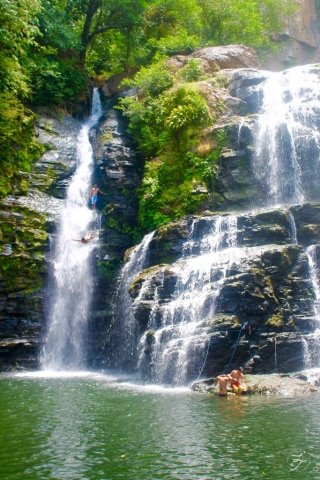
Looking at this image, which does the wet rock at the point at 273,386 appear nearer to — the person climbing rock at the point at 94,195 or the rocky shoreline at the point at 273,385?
the rocky shoreline at the point at 273,385

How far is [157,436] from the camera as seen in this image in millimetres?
8242

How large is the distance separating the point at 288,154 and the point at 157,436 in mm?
15554

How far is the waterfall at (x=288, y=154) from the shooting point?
20141 millimetres

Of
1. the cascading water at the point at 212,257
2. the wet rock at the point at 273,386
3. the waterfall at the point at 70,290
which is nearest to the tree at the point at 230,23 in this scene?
the cascading water at the point at 212,257

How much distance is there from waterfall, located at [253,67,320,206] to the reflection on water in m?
10.8

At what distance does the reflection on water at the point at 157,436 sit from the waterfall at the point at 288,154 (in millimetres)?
10818

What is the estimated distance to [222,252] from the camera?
16.2 m

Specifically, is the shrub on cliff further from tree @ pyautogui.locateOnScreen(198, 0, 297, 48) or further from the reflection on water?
tree @ pyautogui.locateOnScreen(198, 0, 297, 48)

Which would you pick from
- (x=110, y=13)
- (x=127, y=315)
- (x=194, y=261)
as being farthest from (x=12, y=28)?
(x=110, y=13)

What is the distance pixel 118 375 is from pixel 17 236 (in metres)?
7.36

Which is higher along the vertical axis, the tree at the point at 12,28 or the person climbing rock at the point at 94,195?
the tree at the point at 12,28

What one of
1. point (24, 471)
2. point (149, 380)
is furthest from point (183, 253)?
point (24, 471)

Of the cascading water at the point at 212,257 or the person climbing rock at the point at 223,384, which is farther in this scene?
the cascading water at the point at 212,257

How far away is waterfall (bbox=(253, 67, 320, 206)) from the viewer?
20.1 meters
